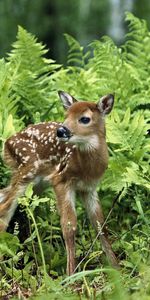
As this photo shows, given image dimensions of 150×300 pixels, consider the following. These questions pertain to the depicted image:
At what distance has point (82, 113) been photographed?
8.36 metres

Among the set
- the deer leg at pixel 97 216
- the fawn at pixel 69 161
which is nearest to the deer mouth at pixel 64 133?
the fawn at pixel 69 161

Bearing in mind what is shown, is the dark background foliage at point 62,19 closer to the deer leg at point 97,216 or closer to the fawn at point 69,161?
the fawn at point 69,161

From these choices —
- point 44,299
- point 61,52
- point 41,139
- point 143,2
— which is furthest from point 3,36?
point 44,299

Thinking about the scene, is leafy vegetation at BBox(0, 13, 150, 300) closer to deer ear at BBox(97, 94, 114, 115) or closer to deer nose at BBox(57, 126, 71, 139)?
deer nose at BBox(57, 126, 71, 139)

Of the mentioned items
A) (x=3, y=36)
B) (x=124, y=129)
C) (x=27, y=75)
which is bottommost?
(x=124, y=129)

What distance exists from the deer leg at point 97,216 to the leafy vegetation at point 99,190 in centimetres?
9

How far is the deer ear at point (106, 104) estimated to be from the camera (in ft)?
27.8

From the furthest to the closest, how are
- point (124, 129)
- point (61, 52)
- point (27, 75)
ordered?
1. point (61, 52)
2. point (27, 75)
3. point (124, 129)

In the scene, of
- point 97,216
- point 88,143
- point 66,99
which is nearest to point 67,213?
point 97,216

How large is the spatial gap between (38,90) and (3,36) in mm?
18163

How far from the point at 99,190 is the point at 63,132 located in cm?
159

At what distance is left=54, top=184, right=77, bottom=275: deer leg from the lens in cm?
829

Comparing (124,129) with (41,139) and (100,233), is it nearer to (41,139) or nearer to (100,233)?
(41,139)

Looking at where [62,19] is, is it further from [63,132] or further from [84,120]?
[63,132]
